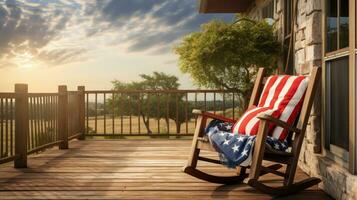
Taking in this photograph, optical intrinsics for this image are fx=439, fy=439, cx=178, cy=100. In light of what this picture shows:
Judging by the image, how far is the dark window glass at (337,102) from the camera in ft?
9.86

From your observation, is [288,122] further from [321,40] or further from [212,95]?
[212,95]

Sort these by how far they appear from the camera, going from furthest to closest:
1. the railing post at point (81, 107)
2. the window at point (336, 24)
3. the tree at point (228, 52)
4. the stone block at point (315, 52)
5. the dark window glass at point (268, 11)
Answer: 1. the railing post at point (81, 107)
2. the dark window glass at point (268, 11)
3. the tree at point (228, 52)
4. the stone block at point (315, 52)
5. the window at point (336, 24)

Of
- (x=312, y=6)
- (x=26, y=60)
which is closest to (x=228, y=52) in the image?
(x=312, y=6)

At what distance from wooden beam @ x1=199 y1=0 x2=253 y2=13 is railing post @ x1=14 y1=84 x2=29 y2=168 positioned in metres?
4.65

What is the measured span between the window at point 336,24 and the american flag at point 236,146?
82cm

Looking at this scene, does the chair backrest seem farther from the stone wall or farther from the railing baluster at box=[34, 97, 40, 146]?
the railing baluster at box=[34, 97, 40, 146]

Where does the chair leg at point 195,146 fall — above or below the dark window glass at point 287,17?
below

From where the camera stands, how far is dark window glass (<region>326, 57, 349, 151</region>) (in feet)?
9.86

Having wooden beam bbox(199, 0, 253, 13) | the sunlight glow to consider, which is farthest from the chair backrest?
wooden beam bbox(199, 0, 253, 13)

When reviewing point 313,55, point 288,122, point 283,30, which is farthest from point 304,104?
point 283,30

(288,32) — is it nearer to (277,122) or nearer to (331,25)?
(331,25)

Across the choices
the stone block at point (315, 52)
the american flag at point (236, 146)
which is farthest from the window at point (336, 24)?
the american flag at point (236, 146)

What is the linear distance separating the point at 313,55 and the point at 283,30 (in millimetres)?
1753

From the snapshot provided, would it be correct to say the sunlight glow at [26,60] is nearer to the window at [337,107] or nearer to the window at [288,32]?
the window at [288,32]
